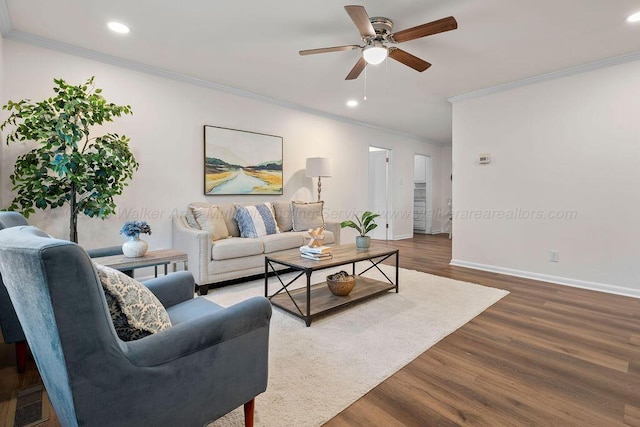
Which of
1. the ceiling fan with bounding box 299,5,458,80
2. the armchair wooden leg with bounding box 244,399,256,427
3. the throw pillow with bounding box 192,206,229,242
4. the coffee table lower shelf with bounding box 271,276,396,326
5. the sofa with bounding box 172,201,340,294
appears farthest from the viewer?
the throw pillow with bounding box 192,206,229,242

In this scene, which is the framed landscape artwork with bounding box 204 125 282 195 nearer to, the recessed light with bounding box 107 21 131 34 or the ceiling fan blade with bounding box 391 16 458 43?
the recessed light with bounding box 107 21 131 34

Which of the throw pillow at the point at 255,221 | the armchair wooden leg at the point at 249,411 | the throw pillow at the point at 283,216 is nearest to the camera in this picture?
the armchair wooden leg at the point at 249,411

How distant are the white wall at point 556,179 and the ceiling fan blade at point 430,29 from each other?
240cm

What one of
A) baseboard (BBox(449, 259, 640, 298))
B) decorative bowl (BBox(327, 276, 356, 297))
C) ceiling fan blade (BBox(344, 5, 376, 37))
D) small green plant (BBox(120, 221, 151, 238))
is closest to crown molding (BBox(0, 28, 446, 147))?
small green plant (BBox(120, 221, 151, 238))

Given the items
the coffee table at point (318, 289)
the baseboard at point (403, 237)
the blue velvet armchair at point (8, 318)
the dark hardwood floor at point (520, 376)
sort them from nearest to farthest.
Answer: the dark hardwood floor at point (520, 376) < the blue velvet armchair at point (8, 318) < the coffee table at point (318, 289) < the baseboard at point (403, 237)

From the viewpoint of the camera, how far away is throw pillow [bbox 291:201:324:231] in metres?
4.47

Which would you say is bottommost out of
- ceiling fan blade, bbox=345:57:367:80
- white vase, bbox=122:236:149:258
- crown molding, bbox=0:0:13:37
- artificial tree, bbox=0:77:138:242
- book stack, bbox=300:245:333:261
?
book stack, bbox=300:245:333:261

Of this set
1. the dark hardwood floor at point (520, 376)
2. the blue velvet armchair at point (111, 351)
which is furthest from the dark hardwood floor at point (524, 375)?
the blue velvet armchair at point (111, 351)

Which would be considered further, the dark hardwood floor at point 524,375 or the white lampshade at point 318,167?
the white lampshade at point 318,167

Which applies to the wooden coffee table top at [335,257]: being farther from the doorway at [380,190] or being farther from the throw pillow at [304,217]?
the doorway at [380,190]

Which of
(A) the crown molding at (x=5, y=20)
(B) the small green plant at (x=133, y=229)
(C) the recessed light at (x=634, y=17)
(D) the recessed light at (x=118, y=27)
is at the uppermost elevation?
(D) the recessed light at (x=118, y=27)

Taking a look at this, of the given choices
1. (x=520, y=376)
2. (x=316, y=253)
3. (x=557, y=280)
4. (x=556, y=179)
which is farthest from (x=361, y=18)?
(x=557, y=280)

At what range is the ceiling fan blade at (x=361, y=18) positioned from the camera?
2.01 meters

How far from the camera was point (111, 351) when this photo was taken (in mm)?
907
